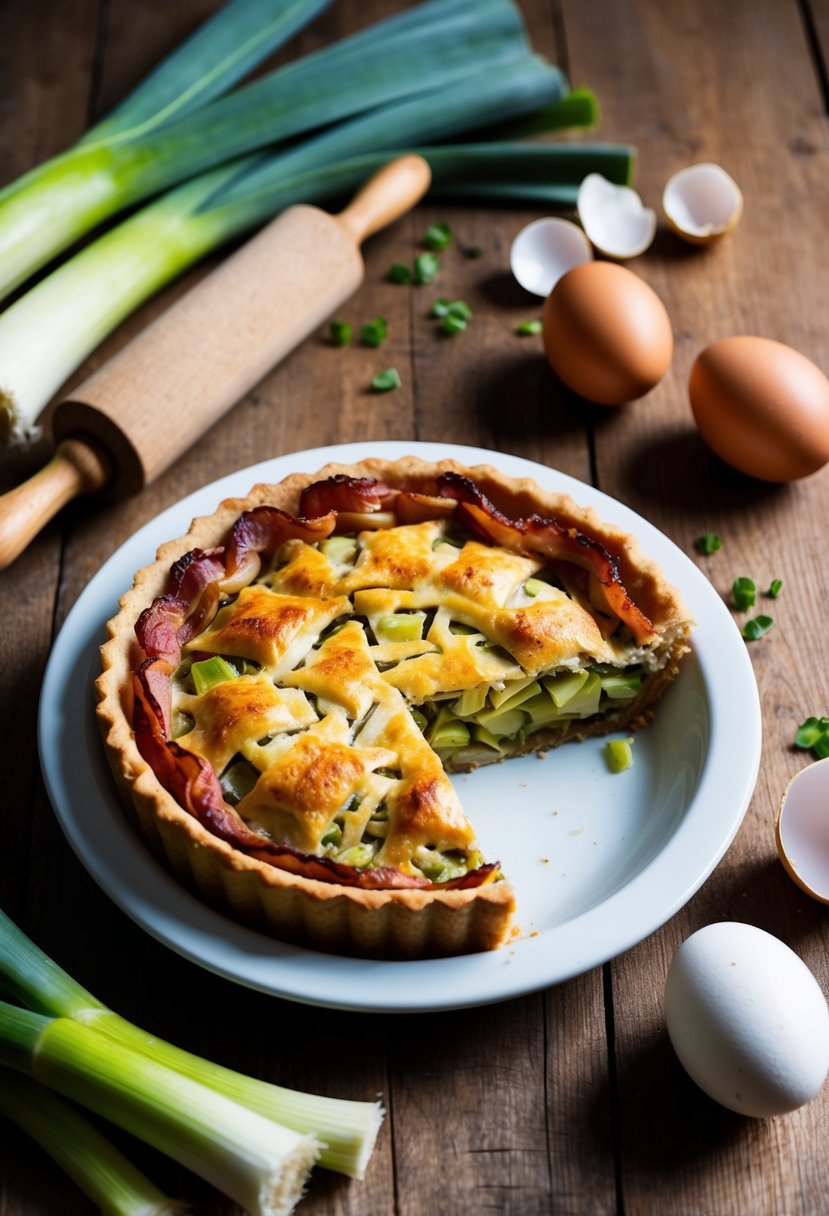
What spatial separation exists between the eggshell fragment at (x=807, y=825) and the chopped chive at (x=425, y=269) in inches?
85.5

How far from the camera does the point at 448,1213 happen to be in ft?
7.79

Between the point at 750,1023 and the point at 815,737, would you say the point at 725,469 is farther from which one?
the point at 750,1023

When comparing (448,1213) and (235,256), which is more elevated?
(235,256)

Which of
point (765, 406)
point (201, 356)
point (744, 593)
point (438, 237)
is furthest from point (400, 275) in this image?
point (744, 593)

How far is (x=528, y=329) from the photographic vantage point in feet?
13.5

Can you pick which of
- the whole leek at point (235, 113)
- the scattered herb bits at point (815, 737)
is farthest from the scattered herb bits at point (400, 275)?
the scattered herb bits at point (815, 737)

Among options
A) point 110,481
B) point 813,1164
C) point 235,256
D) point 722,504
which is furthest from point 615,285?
point 813,1164

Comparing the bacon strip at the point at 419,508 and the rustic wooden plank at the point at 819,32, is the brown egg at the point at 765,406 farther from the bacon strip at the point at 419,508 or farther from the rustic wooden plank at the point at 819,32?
the rustic wooden plank at the point at 819,32

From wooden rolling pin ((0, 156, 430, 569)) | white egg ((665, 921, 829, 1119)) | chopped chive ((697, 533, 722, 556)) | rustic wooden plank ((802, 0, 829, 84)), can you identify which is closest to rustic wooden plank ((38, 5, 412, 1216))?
wooden rolling pin ((0, 156, 430, 569))

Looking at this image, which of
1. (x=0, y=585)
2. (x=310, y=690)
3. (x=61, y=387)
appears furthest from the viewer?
(x=61, y=387)

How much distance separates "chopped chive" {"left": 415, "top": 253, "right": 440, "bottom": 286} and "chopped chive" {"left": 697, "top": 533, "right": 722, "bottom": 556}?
1.34 metres

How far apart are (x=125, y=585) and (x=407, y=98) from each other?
7.29ft

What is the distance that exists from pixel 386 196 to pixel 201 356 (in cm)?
93

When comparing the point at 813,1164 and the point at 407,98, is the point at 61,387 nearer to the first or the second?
the point at 407,98
